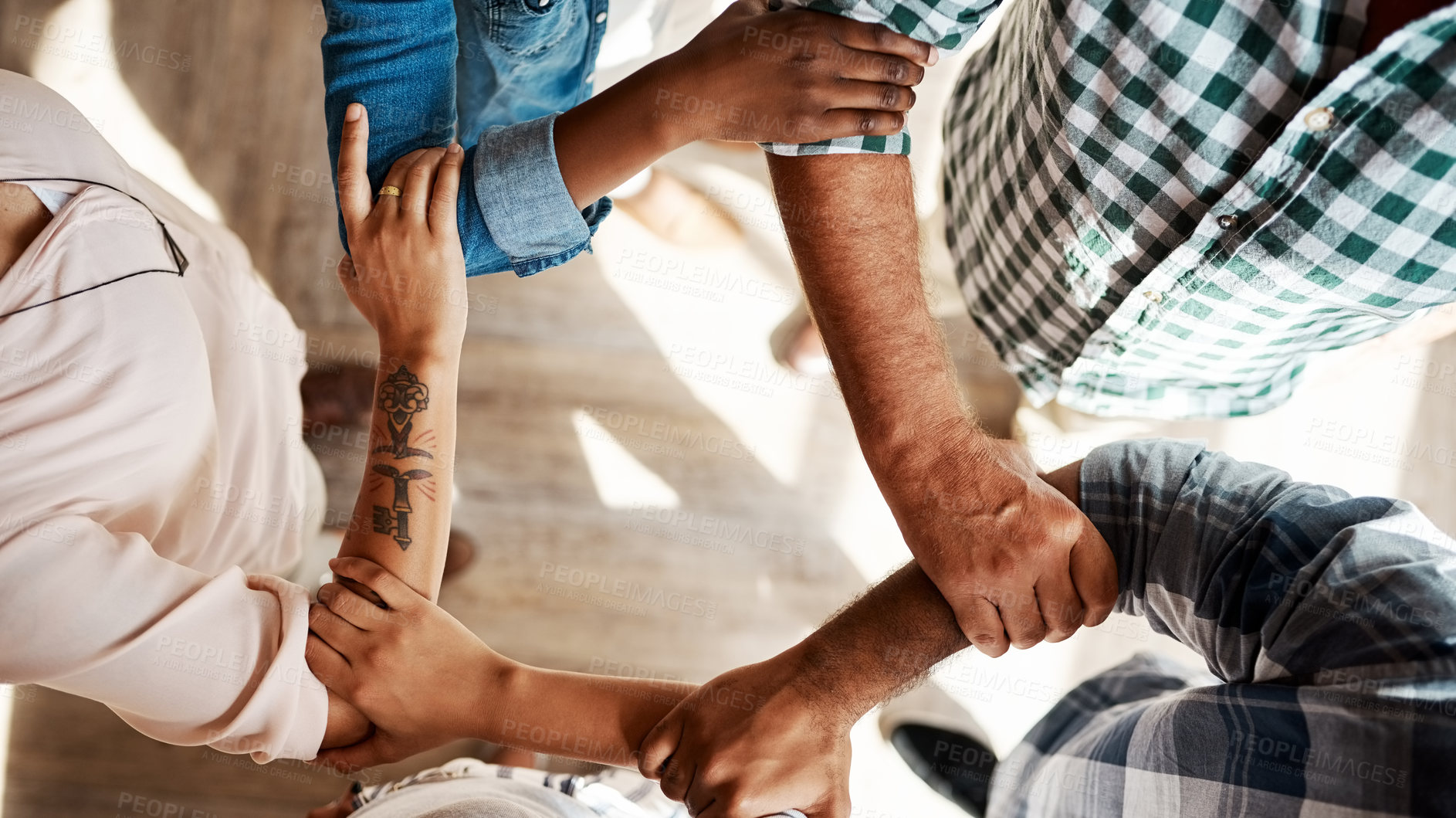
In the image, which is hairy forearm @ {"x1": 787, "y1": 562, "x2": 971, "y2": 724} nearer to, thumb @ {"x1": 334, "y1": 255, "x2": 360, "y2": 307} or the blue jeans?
the blue jeans

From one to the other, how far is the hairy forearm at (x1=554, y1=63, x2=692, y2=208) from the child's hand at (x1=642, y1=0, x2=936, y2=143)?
45mm

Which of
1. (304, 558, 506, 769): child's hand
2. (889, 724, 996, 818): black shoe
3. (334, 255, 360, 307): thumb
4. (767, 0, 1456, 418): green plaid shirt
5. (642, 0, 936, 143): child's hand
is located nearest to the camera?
(767, 0, 1456, 418): green plaid shirt

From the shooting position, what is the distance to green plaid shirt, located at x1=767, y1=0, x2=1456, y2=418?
700mm

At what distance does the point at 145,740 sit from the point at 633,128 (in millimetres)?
1715

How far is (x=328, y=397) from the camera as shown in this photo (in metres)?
1.72

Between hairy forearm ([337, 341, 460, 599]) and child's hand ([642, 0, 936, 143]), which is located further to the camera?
hairy forearm ([337, 341, 460, 599])

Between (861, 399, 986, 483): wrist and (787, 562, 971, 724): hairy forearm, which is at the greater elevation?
(861, 399, 986, 483): wrist

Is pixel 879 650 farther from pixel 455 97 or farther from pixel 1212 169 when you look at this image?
pixel 455 97

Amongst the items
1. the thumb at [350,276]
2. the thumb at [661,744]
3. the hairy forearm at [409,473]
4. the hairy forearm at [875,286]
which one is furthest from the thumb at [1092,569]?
the thumb at [350,276]

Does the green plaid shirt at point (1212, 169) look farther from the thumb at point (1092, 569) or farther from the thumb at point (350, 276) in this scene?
the thumb at point (350, 276)

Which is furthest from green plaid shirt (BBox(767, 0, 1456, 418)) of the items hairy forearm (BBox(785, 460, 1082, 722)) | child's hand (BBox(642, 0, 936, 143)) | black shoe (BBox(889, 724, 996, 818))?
black shoe (BBox(889, 724, 996, 818))

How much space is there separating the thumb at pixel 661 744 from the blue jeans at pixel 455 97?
2.14 ft

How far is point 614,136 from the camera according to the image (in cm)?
101

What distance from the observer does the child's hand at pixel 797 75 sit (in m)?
0.83
